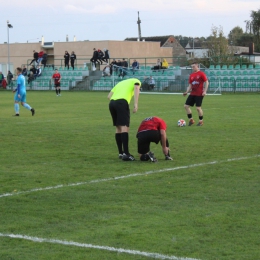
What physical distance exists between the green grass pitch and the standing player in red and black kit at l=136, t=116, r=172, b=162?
28 cm

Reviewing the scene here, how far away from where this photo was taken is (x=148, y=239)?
6258 millimetres

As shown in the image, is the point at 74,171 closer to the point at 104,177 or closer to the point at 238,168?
the point at 104,177

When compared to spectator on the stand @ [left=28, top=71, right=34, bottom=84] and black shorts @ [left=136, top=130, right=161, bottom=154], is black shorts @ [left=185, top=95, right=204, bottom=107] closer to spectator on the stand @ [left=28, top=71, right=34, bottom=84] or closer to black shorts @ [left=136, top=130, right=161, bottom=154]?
black shorts @ [left=136, top=130, right=161, bottom=154]

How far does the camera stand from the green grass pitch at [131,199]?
6.06 meters

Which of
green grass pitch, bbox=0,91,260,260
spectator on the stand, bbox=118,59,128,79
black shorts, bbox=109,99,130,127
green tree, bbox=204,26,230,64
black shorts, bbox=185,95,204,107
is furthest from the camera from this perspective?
green tree, bbox=204,26,230,64

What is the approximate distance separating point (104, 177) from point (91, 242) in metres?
3.65

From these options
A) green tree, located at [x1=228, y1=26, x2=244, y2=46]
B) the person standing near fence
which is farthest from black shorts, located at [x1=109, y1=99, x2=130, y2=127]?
green tree, located at [x1=228, y1=26, x2=244, y2=46]

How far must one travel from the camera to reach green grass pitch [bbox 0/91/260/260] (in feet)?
19.9

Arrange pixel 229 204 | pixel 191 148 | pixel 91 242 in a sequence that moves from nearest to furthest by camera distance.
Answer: pixel 91 242 < pixel 229 204 < pixel 191 148

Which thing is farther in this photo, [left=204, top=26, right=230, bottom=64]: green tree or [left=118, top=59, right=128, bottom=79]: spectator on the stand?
[left=204, top=26, right=230, bottom=64]: green tree

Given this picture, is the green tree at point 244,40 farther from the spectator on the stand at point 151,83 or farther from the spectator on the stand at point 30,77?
the spectator on the stand at point 151,83

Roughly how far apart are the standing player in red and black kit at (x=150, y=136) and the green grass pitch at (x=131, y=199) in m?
0.28

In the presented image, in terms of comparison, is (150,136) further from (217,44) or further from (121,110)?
(217,44)

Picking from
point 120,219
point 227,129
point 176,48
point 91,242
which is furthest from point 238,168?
point 176,48
